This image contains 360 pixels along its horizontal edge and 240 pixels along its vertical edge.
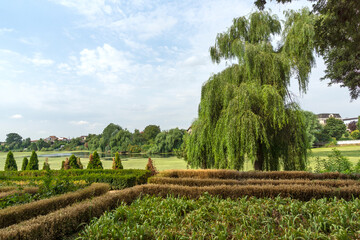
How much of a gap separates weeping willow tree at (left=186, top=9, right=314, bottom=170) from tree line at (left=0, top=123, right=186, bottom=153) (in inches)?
765

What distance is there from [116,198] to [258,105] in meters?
7.11

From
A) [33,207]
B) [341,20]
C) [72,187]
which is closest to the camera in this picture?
[33,207]

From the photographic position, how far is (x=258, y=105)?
9.48 meters

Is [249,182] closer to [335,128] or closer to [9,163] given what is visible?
[9,163]

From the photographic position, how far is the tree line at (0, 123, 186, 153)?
3953cm

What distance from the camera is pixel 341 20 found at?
5.79 metres

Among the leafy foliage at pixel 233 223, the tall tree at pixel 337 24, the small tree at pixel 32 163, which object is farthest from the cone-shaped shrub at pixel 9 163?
the tall tree at pixel 337 24

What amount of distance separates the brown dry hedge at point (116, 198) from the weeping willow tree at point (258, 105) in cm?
344

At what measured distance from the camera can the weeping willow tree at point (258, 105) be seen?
9117 millimetres

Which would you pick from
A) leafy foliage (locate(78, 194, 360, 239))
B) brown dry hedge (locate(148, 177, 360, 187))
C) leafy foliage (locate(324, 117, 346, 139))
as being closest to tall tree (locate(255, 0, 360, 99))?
brown dry hedge (locate(148, 177, 360, 187))

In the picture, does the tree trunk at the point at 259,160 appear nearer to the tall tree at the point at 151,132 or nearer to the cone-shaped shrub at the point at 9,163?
the cone-shaped shrub at the point at 9,163

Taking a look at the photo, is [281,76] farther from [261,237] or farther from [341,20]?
[261,237]

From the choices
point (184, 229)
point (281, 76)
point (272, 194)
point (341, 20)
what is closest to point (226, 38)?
point (281, 76)

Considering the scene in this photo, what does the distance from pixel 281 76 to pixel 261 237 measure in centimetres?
887
